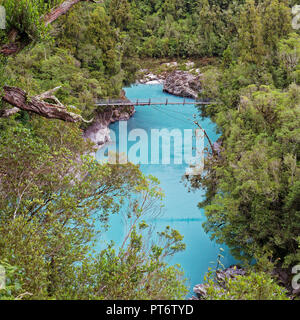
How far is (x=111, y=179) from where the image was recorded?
4.52m

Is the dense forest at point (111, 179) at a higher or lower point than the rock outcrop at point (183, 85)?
lower

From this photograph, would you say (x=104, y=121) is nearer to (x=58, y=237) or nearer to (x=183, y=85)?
(x=183, y=85)

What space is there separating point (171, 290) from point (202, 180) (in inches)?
253

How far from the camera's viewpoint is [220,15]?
28.3m

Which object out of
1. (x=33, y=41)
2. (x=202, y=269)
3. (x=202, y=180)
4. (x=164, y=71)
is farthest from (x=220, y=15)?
(x=33, y=41)

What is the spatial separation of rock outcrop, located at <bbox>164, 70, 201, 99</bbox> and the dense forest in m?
7.36

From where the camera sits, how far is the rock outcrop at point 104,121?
565 inches

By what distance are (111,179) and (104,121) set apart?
11.9 m

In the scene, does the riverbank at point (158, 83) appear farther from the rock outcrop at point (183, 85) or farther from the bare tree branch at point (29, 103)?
the bare tree branch at point (29, 103)

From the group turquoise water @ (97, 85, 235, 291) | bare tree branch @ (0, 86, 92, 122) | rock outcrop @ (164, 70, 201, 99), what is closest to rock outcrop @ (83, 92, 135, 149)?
turquoise water @ (97, 85, 235, 291)

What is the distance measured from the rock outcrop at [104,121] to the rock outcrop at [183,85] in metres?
4.80

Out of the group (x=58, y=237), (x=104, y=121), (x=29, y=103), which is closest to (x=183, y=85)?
(x=104, y=121)

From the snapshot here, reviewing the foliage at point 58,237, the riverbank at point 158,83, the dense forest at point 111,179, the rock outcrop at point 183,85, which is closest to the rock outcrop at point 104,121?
the riverbank at point 158,83

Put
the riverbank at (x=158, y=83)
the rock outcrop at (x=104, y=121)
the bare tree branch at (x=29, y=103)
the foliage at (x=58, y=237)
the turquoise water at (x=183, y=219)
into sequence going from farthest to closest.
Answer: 1. the riverbank at (x=158, y=83)
2. the rock outcrop at (x=104, y=121)
3. the turquoise water at (x=183, y=219)
4. the bare tree branch at (x=29, y=103)
5. the foliage at (x=58, y=237)
